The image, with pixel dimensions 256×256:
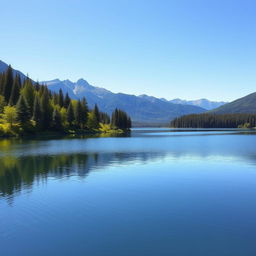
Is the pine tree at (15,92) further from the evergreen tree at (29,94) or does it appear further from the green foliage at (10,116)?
the green foliage at (10,116)

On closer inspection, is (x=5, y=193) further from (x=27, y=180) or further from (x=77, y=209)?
(x=77, y=209)

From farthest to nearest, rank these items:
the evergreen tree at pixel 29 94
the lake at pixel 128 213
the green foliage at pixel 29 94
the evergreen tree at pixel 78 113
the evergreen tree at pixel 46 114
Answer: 1. the evergreen tree at pixel 78 113
2. the green foliage at pixel 29 94
3. the evergreen tree at pixel 29 94
4. the evergreen tree at pixel 46 114
5. the lake at pixel 128 213

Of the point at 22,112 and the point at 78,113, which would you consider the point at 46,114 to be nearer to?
the point at 22,112

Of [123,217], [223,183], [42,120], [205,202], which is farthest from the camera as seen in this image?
[42,120]

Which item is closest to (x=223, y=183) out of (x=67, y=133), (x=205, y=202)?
(x=205, y=202)

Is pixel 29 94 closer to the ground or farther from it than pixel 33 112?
farther from it

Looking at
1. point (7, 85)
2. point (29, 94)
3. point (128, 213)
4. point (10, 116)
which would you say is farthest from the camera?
point (7, 85)

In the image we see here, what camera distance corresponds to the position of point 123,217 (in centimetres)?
1966

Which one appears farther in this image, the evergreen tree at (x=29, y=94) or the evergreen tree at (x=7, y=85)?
the evergreen tree at (x=7, y=85)

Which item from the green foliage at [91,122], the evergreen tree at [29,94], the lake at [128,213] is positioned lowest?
the lake at [128,213]

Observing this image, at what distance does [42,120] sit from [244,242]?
121 meters

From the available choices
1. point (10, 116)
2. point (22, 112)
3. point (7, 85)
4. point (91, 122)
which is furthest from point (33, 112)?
point (91, 122)

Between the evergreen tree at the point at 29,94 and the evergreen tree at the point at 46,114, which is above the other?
the evergreen tree at the point at 29,94

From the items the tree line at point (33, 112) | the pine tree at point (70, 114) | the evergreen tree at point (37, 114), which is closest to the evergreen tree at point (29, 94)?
the tree line at point (33, 112)
